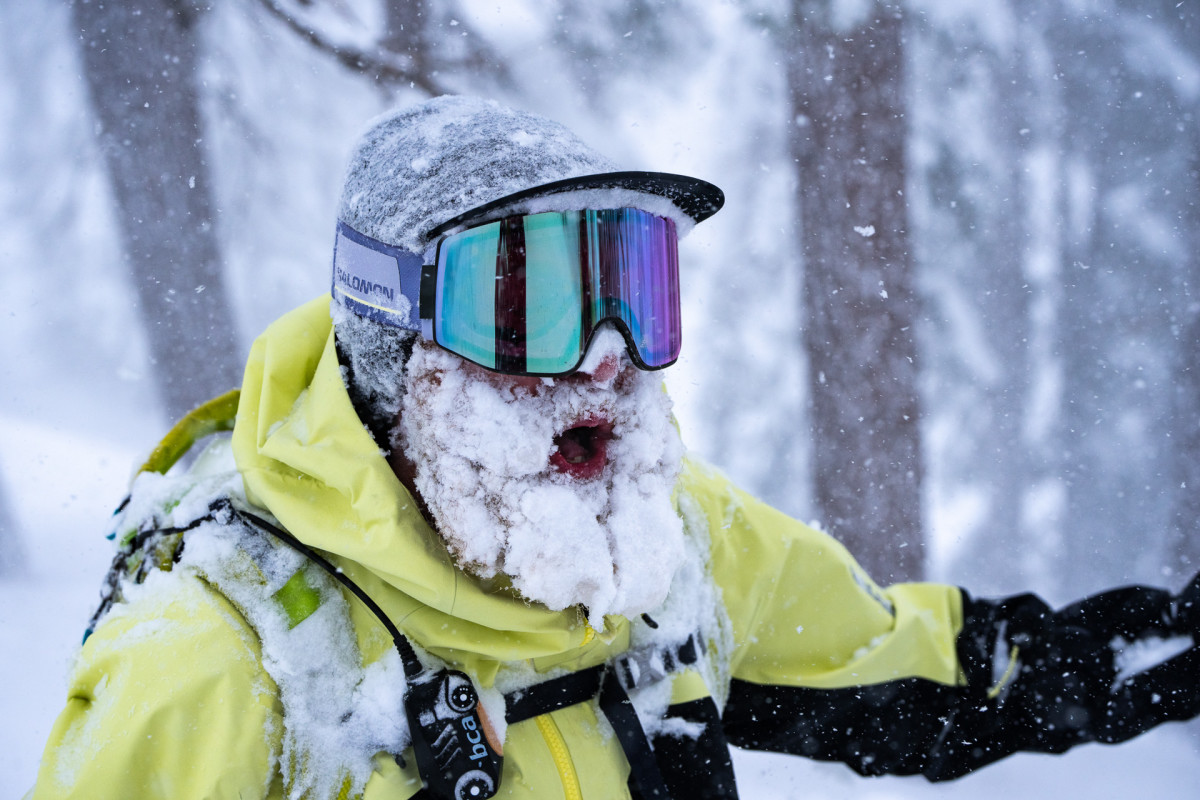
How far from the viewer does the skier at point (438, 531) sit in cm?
142

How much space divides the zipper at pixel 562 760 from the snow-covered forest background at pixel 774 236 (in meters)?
3.37

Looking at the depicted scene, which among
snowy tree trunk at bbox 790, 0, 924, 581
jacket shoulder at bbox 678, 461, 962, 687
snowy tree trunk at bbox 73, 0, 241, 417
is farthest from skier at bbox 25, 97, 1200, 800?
snowy tree trunk at bbox 73, 0, 241, 417

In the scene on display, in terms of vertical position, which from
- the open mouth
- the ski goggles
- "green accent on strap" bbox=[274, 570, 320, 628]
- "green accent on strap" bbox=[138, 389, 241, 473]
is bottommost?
"green accent on strap" bbox=[274, 570, 320, 628]

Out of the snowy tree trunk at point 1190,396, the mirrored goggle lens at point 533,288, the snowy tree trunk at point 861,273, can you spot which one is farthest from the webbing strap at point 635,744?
A: the snowy tree trunk at point 1190,396

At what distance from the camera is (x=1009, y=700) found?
221 centimetres

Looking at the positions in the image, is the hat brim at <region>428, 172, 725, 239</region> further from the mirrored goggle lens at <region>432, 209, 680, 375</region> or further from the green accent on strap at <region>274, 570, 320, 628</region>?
the green accent on strap at <region>274, 570, 320, 628</region>

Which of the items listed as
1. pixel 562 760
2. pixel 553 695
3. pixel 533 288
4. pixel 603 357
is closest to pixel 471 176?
pixel 533 288

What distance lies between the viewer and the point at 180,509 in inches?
64.5

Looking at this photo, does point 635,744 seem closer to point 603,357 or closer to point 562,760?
point 562,760

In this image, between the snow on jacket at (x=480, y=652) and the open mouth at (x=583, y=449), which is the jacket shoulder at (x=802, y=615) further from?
the open mouth at (x=583, y=449)

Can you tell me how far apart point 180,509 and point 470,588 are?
0.68 meters

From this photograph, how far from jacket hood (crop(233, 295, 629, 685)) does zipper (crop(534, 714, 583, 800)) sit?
14cm

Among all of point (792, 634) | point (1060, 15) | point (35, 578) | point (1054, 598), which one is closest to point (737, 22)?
point (1060, 15)

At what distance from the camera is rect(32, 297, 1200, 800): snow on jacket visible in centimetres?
138
